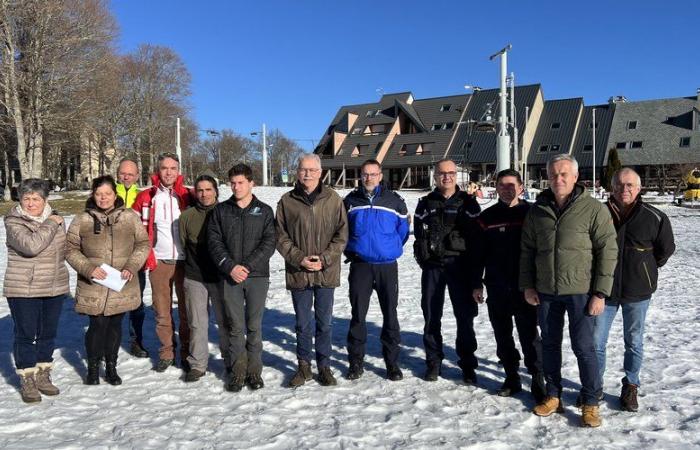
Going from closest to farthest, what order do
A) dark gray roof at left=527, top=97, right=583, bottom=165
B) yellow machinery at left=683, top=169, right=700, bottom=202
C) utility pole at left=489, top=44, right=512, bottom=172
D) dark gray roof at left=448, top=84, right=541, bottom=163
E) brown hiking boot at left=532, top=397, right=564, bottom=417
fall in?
brown hiking boot at left=532, top=397, right=564, bottom=417 → utility pole at left=489, top=44, right=512, bottom=172 → yellow machinery at left=683, top=169, right=700, bottom=202 → dark gray roof at left=527, top=97, right=583, bottom=165 → dark gray roof at left=448, top=84, right=541, bottom=163

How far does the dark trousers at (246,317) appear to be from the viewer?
4.57 metres

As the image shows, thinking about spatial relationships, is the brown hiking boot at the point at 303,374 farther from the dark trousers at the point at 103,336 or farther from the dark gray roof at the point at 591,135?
the dark gray roof at the point at 591,135

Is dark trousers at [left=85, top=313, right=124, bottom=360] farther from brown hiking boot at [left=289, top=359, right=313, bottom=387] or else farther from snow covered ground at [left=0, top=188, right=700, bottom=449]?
brown hiking boot at [left=289, top=359, right=313, bottom=387]

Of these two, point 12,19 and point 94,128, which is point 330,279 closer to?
point 12,19

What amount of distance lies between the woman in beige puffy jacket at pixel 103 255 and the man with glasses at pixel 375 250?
1.88 metres

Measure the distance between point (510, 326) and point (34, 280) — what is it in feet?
12.9

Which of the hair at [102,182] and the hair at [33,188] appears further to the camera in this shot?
the hair at [102,182]

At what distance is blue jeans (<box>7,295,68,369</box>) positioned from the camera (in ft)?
14.0

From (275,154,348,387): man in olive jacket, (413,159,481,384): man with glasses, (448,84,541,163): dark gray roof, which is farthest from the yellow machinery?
(275,154,348,387): man in olive jacket

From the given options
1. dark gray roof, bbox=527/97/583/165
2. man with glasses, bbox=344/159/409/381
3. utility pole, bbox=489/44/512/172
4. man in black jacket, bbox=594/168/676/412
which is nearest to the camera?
man in black jacket, bbox=594/168/676/412

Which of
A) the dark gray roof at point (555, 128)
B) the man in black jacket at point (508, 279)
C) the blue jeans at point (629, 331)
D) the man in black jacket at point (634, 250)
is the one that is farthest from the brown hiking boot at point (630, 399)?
the dark gray roof at point (555, 128)

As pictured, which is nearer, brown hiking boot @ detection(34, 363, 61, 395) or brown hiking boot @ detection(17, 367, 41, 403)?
brown hiking boot @ detection(17, 367, 41, 403)

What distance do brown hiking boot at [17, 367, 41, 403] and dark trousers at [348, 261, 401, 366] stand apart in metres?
2.67

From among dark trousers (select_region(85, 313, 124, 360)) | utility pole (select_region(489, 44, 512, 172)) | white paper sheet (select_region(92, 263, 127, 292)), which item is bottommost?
dark trousers (select_region(85, 313, 124, 360))
